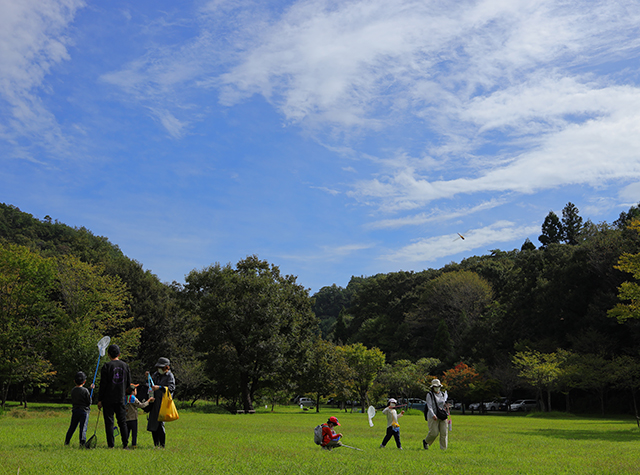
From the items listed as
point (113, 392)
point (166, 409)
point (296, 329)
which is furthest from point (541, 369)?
point (113, 392)

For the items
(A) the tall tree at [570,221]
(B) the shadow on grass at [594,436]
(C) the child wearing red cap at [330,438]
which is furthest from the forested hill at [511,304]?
(C) the child wearing red cap at [330,438]

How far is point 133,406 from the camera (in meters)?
10.2

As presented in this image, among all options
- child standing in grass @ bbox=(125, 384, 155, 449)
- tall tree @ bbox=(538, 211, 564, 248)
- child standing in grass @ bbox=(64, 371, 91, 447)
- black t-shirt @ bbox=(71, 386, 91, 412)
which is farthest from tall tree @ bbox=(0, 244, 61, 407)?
tall tree @ bbox=(538, 211, 564, 248)

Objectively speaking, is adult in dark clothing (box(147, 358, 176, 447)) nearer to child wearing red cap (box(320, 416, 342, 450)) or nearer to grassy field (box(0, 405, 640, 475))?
grassy field (box(0, 405, 640, 475))

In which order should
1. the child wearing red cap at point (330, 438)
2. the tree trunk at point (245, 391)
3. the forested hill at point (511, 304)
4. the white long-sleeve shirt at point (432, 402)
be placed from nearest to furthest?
the child wearing red cap at point (330, 438) < the white long-sleeve shirt at point (432, 402) < the tree trunk at point (245, 391) < the forested hill at point (511, 304)

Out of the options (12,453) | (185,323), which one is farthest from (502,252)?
(12,453)

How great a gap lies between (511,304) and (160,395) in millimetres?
52396

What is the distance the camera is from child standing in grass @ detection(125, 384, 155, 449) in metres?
9.94

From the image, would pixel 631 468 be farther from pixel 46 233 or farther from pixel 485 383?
pixel 46 233

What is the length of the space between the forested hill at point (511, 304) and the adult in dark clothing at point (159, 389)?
40842 millimetres

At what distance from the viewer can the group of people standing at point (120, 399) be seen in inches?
382

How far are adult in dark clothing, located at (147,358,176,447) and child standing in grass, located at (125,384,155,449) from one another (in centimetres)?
18

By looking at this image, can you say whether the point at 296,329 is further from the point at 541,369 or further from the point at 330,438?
the point at 330,438

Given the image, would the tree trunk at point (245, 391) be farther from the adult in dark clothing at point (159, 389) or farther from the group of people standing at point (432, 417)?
the adult in dark clothing at point (159, 389)
